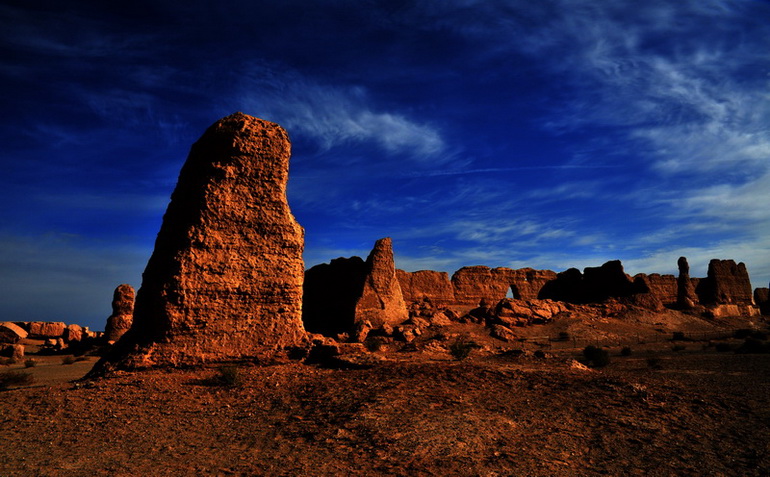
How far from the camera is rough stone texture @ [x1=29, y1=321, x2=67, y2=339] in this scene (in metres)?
35.5

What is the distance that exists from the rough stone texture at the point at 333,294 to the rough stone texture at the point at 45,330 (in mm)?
22209

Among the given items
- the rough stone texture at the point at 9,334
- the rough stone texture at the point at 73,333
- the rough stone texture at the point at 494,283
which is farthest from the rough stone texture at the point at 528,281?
the rough stone texture at the point at 9,334

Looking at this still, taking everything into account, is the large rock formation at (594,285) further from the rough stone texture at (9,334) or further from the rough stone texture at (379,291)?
the rough stone texture at (9,334)

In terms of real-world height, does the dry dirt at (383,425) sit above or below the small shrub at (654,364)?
above

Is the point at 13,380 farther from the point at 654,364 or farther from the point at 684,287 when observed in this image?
the point at 684,287

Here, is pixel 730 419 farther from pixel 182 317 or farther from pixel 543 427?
pixel 182 317

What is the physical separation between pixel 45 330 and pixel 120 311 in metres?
14.8

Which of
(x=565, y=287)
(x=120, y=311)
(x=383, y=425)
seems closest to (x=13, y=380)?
(x=383, y=425)

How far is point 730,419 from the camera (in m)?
7.74

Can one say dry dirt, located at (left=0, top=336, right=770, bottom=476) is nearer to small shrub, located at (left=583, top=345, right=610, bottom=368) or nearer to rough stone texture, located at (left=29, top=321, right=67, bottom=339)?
small shrub, located at (left=583, top=345, right=610, bottom=368)

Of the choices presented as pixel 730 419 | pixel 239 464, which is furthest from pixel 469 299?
pixel 239 464

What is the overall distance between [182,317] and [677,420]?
9.51m

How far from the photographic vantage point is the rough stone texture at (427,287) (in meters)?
36.1

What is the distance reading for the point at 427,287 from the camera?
37.3m
